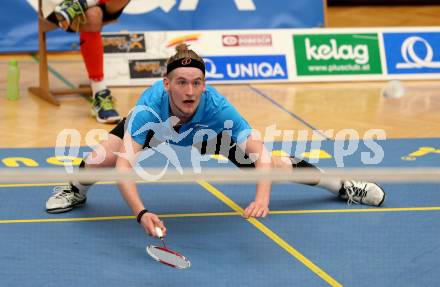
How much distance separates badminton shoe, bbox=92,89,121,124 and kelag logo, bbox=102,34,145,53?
1332mm

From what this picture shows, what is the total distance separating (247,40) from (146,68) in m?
1.24

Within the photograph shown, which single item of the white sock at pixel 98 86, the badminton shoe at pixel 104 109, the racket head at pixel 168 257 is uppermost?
the white sock at pixel 98 86

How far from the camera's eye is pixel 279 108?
30.0ft

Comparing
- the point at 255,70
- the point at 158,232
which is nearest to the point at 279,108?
→ the point at 255,70

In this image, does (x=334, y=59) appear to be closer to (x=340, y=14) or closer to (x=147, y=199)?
(x=340, y=14)

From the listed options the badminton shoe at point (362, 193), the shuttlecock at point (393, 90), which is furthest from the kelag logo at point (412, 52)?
the badminton shoe at point (362, 193)

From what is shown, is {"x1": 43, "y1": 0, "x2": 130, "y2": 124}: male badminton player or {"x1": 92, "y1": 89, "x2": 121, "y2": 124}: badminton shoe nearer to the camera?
{"x1": 43, "y1": 0, "x2": 130, "y2": 124}: male badminton player

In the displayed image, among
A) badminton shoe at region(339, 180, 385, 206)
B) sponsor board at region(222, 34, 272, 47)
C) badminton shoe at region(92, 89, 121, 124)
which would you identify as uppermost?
sponsor board at region(222, 34, 272, 47)

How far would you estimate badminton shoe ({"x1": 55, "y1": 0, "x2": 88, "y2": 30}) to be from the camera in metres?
8.28

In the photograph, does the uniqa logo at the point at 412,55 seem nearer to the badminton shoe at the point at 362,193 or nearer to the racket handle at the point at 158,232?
the badminton shoe at the point at 362,193

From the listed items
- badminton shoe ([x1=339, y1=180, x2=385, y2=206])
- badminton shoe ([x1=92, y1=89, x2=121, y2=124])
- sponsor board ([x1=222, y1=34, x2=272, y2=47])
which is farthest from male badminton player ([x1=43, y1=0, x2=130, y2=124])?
badminton shoe ([x1=339, y1=180, x2=385, y2=206])

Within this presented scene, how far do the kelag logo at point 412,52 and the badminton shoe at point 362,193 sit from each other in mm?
4273

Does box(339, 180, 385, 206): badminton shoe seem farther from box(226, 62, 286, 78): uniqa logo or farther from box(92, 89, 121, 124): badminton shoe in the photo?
box(226, 62, 286, 78): uniqa logo

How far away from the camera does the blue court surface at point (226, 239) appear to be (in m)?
5.16
